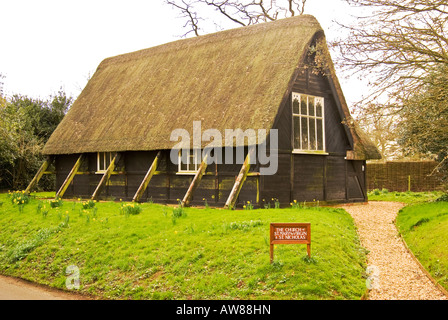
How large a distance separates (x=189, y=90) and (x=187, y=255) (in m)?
Answer: 11.3

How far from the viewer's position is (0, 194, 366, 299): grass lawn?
8258 millimetres

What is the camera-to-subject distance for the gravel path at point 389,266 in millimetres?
8531

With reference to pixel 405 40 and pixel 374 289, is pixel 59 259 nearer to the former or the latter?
pixel 374 289

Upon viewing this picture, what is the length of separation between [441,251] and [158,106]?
523 inches

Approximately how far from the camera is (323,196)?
1823 cm

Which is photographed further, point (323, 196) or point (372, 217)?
point (323, 196)

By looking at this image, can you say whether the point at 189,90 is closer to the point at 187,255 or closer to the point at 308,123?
the point at 308,123

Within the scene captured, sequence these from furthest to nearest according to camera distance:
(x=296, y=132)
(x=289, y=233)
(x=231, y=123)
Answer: (x=296, y=132), (x=231, y=123), (x=289, y=233)

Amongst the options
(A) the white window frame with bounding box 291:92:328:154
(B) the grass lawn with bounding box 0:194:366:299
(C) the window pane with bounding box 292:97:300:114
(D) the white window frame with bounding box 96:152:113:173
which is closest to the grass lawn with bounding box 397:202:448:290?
(B) the grass lawn with bounding box 0:194:366:299

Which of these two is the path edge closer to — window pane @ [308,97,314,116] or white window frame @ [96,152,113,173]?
window pane @ [308,97,314,116]

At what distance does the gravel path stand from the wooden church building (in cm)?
323

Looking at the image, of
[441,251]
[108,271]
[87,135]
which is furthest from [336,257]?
[87,135]

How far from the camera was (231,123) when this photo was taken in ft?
54.5

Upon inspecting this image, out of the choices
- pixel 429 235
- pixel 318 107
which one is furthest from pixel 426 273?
pixel 318 107
